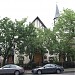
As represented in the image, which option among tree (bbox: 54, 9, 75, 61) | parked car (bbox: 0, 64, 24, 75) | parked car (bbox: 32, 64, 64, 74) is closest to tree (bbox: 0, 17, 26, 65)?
tree (bbox: 54, 9, 75, 61)

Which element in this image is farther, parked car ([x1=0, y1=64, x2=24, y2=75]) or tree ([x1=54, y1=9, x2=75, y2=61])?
tree ([x1=54, y1=9, x2=75, y2=61])

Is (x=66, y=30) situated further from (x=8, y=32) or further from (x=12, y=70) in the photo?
(x=12, y=70)

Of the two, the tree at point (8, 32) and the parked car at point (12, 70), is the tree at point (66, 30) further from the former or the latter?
the parked car at point (12, 70)

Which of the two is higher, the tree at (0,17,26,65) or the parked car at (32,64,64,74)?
the tree at (0,17,26,65)

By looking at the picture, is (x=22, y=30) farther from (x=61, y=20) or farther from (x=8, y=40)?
(x=61, y=20)

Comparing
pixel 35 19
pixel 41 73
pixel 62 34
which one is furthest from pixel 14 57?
pixel 41 73

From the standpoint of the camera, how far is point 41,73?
3553 centimetres

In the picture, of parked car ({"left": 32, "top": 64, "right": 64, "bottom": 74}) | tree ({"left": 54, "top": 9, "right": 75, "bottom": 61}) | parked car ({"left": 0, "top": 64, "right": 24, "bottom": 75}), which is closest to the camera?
parked car ({"left": 0, "top": 64, "right": 24, "bottom": 75})

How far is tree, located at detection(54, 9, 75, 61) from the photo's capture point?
1656 inches

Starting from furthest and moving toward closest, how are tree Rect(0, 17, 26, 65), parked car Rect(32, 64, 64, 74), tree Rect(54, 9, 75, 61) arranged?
tree Rect(54, 9, 75, 61), tree Rect(0, 17, 26, 65), parked car Rect(32, 64, 64, 74)

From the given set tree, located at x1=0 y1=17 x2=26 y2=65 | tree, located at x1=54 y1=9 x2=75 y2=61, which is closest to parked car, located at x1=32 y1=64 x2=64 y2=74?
tree, located at x1=54 y1=9 x2=75 y2=61

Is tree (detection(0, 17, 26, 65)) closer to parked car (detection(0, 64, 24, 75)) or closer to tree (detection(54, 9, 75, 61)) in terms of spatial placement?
tree (detection(54, 9, 75, 61))

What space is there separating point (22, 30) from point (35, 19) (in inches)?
551

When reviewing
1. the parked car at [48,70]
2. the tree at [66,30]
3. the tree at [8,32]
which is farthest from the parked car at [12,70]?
the tree at [66,30]
